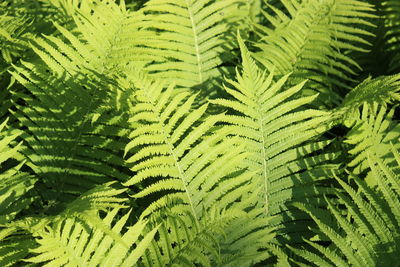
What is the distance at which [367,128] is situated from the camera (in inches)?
71.7

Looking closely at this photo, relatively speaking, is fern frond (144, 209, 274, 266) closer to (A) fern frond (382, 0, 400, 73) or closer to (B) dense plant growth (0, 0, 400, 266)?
(B) dense plant growth (0, 0, 400, 266)

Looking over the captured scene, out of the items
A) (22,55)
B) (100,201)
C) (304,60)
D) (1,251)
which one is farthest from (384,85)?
(22,55)

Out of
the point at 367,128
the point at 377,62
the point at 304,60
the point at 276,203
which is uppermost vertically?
the point at 377,62

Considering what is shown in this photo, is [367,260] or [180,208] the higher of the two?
[180,208]

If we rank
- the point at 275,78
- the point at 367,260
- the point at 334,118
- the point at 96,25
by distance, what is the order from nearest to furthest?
1. the point at 367,260
2. the point at 334,118
3. the point at 96,25
4. the point at 275,78

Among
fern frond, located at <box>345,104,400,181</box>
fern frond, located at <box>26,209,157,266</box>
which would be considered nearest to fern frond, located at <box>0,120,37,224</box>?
fern frond, located at <box>26,209,157,266</box>

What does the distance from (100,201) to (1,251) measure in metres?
0.37

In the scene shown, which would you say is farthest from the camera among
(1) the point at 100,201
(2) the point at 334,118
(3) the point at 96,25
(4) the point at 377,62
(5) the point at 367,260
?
(4) the point at 377,62

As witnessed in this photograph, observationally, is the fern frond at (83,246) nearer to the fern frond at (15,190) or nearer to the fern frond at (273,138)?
the fern frond at (15,190)

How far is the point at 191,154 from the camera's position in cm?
165

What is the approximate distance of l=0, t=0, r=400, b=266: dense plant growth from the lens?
1422 mm

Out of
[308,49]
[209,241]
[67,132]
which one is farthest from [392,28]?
[67,132]

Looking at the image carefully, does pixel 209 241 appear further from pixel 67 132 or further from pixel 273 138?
pixel 67 132

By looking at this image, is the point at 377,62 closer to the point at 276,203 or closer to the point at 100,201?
the point at 276,203
